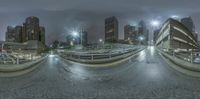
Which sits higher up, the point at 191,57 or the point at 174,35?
the point at 174,35

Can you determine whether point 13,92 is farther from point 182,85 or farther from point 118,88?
point 182,85

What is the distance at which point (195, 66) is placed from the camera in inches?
654

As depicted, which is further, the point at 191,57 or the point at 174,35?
the point at 174,35

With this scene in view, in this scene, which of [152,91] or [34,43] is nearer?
[152,91]

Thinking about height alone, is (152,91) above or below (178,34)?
below

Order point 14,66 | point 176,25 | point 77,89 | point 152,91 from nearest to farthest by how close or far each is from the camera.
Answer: point 152,91 → point 77,89 → point 14,66 → point 176,25

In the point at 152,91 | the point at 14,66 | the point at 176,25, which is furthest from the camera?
the point at 176,25

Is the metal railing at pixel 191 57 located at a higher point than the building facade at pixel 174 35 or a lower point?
lower

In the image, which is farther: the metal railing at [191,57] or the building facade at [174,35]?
the building facade at [174,35]

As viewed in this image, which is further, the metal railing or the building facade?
the building facade

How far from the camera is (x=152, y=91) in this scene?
378 inches

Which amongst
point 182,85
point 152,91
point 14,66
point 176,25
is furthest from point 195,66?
point 176,25

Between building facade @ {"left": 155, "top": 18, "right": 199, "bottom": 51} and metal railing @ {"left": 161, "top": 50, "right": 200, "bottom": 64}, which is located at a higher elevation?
building facade @ {"left": 155, "top": 18, "right": 199, "bottom": 51}

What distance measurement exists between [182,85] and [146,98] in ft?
10.4
